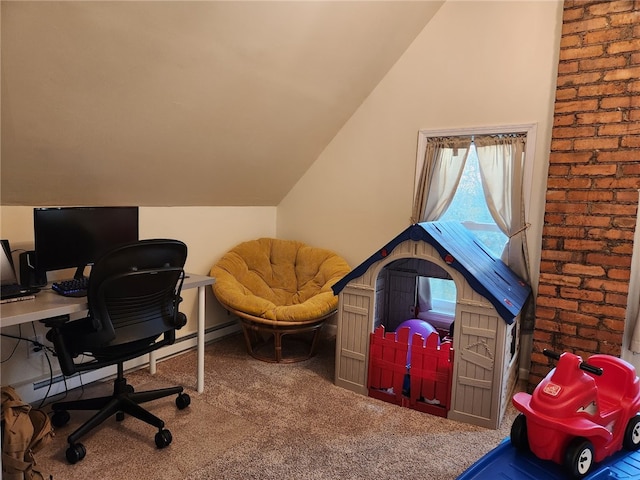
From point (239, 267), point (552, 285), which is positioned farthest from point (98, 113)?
point (552, 285)

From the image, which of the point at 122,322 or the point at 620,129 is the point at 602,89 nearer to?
the point at 620,129

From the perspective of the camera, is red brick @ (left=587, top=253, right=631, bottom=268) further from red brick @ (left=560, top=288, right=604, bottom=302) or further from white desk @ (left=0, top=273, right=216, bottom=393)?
white desk @ (left=0, top=273, right=216, bottom=393)

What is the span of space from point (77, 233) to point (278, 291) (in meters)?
1.79

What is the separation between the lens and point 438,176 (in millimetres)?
3307

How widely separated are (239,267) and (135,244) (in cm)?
164

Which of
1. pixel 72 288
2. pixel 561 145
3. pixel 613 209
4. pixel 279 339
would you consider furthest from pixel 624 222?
pixel 72 288

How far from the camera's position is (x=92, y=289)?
1.93 metres

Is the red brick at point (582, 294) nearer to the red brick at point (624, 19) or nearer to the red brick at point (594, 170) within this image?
the red brick at point (594, 170)

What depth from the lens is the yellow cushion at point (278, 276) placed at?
3.17 meters

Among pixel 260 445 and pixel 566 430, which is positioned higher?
pixel 566 430

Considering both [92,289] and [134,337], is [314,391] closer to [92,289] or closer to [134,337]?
[134,337]

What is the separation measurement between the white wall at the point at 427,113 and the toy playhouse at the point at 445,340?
2.24 ft

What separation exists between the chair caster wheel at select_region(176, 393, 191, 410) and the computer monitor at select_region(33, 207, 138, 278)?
938 mm

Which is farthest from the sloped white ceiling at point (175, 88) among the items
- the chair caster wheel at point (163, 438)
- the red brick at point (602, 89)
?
the chair caster wheel at point (163, 438)
